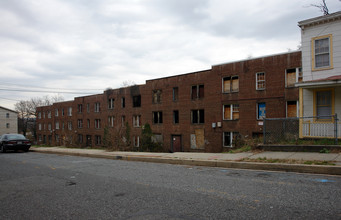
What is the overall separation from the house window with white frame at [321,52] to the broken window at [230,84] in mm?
12120

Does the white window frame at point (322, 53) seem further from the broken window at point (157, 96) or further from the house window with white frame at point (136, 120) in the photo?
the house window with white frame at point (136, 120)

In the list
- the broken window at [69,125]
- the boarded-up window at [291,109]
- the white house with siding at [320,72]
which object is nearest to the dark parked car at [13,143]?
the white house with siding at [320,72]

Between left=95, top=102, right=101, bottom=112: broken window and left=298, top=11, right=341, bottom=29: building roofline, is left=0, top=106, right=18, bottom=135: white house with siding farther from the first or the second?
left=298, top=11, right=341, bottom=29: building roofline

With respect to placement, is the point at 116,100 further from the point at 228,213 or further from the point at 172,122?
the point at 228,213

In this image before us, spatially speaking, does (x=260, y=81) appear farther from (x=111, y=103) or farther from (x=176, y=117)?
(x=111, y=103)

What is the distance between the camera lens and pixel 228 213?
14.4 feet

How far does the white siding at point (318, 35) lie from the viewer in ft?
42.2

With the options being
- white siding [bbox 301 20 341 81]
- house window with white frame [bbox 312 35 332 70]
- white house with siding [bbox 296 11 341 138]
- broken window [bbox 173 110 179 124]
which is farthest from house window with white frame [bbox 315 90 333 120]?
broken window [bbox 173 110 179 124]

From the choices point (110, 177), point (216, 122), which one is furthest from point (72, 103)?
point (110, 177)

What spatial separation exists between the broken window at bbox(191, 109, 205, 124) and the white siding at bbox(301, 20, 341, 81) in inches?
629

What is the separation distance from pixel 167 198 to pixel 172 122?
26437 mm

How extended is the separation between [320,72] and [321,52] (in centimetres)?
104

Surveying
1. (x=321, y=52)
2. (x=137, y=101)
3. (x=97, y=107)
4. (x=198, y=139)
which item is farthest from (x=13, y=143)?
(x=97, y=107)

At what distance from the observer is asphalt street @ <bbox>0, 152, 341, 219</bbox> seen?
4.48 m
